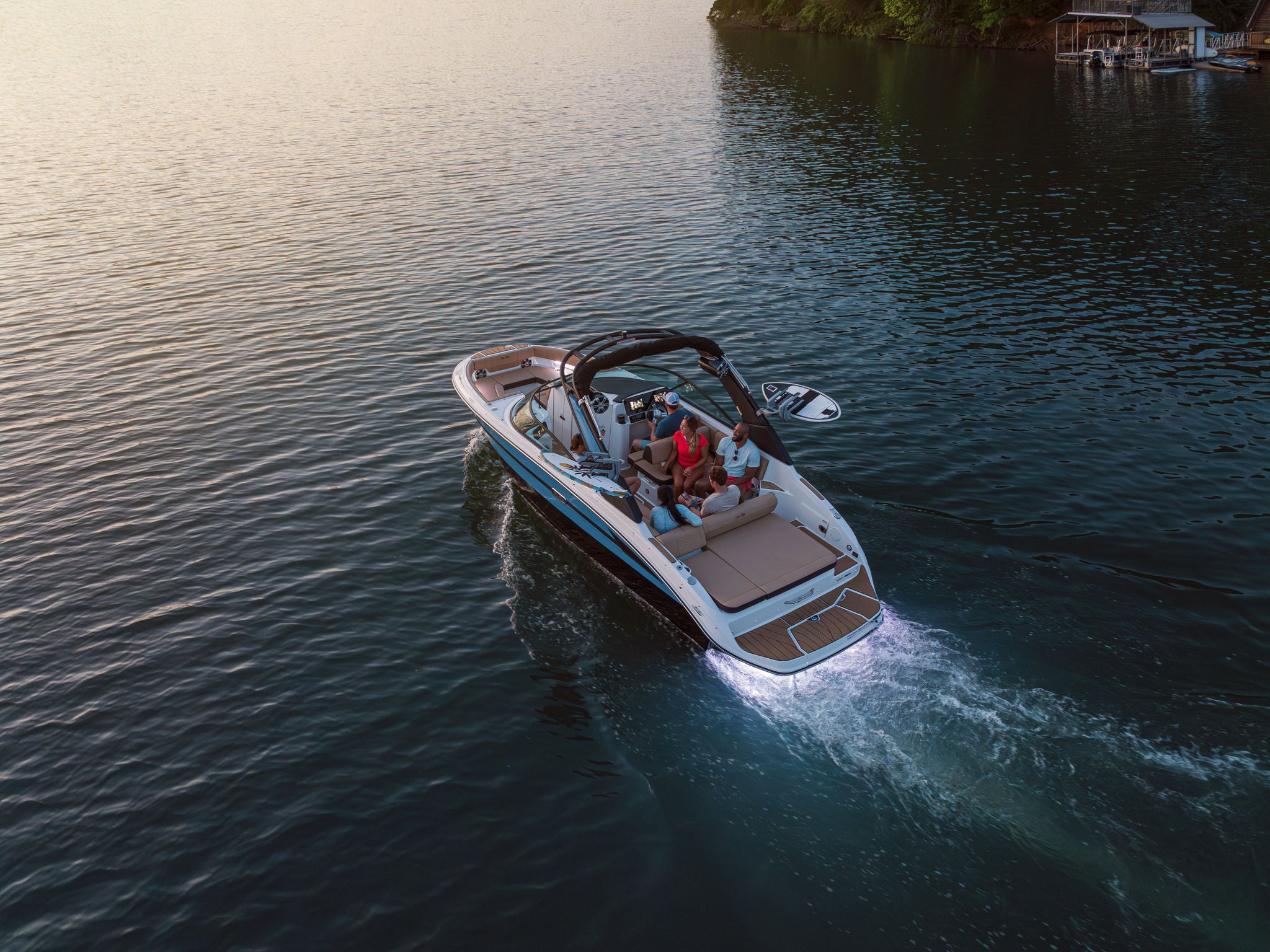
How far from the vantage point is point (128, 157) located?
47.0 m

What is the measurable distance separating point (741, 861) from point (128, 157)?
51.2 metres

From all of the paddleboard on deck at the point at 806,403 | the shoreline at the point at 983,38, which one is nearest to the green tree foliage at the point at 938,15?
the shoreline at the point at 983,38

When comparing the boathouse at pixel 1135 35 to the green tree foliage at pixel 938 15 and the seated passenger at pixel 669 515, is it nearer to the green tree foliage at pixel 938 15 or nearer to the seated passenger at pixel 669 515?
the green tree foliage at pixel 938 15

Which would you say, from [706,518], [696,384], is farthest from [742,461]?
[696,384]

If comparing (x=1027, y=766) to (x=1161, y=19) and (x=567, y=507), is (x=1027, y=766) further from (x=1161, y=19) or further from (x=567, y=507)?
(x=1161, y=19)

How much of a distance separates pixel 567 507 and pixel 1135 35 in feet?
242

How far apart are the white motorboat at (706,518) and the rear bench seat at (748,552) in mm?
21

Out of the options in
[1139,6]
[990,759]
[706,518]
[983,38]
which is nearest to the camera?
[990,759]

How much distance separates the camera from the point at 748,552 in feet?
47.0

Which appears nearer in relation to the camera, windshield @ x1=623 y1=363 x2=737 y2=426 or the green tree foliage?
windshield @ x1=623 y1=363 x2=737 y2=426

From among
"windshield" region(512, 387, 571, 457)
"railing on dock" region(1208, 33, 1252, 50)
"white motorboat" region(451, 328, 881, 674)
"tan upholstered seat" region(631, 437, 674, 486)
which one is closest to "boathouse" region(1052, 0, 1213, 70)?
"railing on dock" region(1208, 33, 1252, 50)

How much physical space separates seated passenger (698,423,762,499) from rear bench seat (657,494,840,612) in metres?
0.44

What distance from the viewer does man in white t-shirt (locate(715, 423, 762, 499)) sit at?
15367 mm

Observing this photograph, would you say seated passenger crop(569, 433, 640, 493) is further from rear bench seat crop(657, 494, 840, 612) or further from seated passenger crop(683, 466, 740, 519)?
rear bench seat crop(657, 494, 840, 612)
